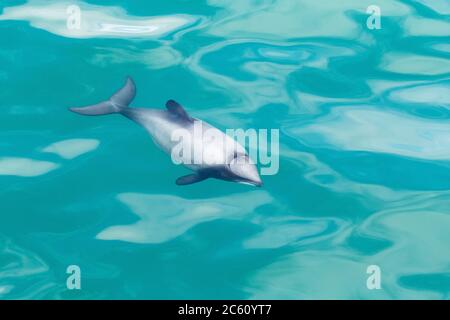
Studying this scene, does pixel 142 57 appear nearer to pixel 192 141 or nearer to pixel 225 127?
pixel 225 127

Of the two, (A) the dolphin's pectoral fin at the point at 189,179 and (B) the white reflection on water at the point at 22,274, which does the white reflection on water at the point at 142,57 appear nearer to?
(A) the dolphin's pectoral fin at the point at 189,179

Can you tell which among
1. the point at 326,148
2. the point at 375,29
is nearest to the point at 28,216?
the point at 326,148

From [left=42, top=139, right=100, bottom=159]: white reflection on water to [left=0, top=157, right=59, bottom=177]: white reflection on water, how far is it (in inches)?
7.8

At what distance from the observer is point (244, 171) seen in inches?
319

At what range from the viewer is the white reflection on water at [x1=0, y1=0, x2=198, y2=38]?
1127cm

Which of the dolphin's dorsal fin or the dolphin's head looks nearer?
the dolphin's head

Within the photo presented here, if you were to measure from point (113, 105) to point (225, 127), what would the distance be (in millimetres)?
Answer: 1414

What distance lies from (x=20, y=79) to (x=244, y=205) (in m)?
3.90

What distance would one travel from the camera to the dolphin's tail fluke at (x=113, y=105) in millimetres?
9125

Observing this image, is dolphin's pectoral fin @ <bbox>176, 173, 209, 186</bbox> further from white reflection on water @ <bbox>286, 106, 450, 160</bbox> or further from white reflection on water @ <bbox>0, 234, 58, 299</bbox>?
white reflection on water @ <bbox>286, 106, 450, 160</bbox>

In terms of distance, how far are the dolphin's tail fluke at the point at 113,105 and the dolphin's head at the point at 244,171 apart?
1801 mm
